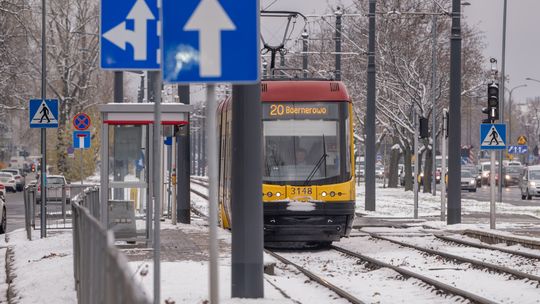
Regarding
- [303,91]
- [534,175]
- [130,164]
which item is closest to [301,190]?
[303,91]

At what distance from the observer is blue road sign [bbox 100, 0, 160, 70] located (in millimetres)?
10047

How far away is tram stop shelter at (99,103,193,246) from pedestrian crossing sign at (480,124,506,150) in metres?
9.99

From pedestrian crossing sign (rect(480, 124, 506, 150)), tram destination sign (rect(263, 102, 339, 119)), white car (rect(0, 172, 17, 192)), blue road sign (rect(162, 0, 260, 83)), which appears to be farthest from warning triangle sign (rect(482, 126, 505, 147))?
white car (rect(0, 172, 17, 192))

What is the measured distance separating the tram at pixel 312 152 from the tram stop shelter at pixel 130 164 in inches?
89.3

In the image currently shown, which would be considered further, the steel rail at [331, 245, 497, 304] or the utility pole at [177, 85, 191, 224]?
the utility pole at [177, 85, 191, 224]

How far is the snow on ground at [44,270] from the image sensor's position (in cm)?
1461

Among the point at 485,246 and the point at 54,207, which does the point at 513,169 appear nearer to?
the point at 54,207

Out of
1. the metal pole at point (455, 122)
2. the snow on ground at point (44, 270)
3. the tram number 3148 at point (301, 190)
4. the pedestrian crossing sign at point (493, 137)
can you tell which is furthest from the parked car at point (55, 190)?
the pedestrian crossing sign at point (493, 137)

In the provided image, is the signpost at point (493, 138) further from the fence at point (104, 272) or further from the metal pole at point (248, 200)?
the fence at point (104, 272)

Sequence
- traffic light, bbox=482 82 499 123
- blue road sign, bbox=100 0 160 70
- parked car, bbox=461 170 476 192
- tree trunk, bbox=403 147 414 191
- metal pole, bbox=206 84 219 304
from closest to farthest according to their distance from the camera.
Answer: metal pole, bbox=206 84 219 304 < blue road sign, bbox=100 0 160 70 < traffic light, bbox=482 82 499 123 < tree trunk, bbox=403 147 414 191 < parked car, bbox=461 170 476 192

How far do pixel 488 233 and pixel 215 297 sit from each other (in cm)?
2006

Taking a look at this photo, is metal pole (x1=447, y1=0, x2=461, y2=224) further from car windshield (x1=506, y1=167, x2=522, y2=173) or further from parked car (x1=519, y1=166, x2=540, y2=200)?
car windshield (x1=506, y1=167, x2=522, y2=173)

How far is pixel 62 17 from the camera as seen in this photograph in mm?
70125

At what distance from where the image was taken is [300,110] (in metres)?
23.1
